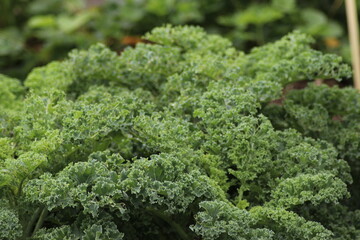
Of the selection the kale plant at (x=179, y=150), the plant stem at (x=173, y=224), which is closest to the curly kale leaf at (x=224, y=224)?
the kale plant at (x=179, y=150)

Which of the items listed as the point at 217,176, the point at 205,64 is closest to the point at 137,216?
the point at 217,176

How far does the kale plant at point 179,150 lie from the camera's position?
1.79 metres

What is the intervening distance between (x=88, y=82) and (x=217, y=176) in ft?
3.13

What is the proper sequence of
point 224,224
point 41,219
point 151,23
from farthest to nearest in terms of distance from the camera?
1. point 151,23
2. point 41,219
3. point 224,224

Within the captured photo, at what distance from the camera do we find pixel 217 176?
202 cm

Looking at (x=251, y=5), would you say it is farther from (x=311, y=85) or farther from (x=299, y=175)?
(x=299, y=175)

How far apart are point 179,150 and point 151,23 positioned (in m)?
3.74

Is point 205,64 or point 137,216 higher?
point 205,64

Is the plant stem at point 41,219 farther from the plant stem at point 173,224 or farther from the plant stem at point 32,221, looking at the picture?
the plant stem at point 173,224

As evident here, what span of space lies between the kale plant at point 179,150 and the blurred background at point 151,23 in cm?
257

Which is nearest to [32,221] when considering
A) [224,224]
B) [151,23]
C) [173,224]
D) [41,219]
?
[41,219]

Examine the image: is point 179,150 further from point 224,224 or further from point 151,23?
point 151,23

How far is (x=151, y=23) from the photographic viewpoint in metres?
5.59

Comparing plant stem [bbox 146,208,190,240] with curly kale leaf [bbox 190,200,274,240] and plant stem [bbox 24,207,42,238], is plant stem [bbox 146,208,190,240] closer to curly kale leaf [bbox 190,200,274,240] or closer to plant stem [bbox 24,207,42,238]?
curly kale leaf [bbox 190,200,274,240]
